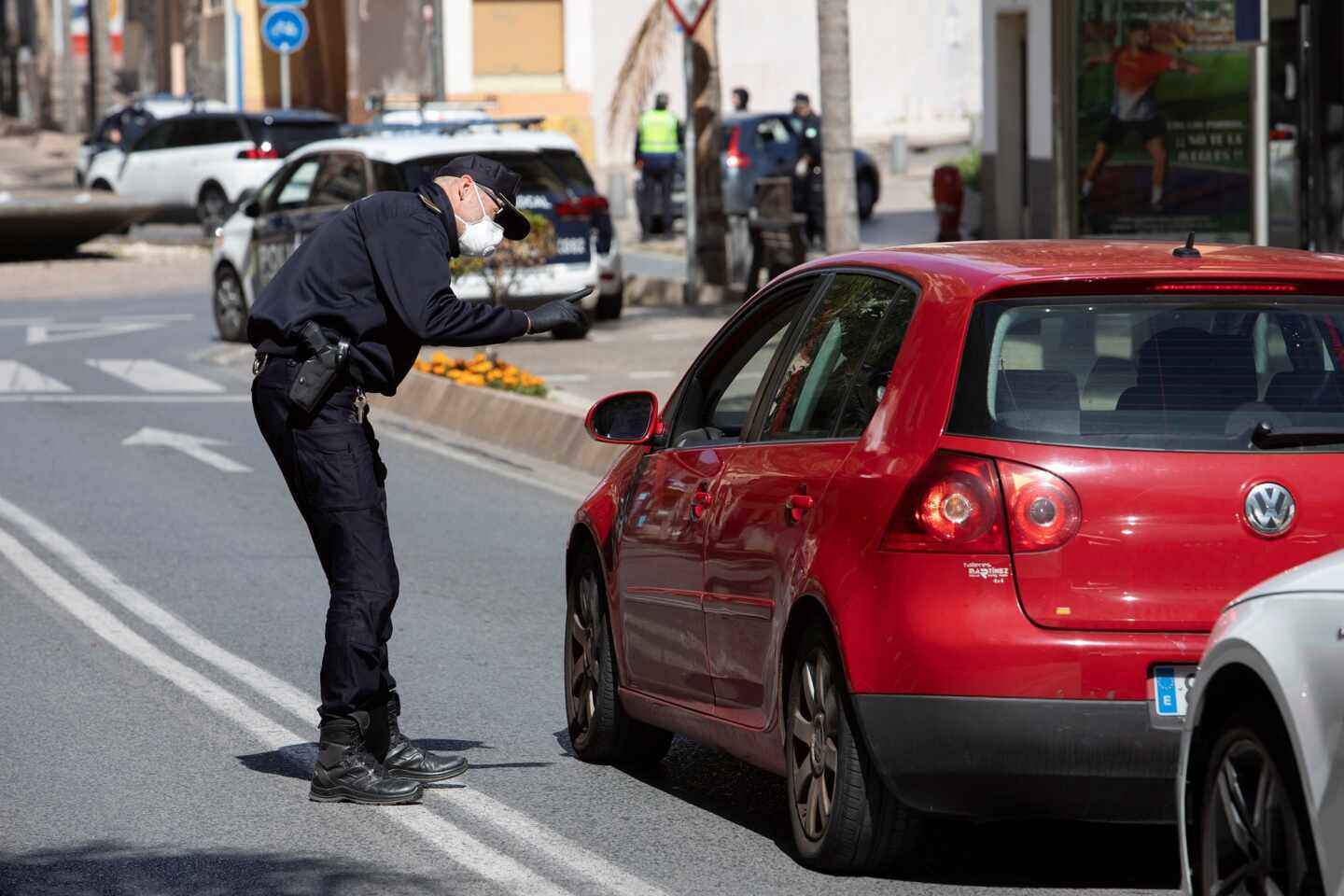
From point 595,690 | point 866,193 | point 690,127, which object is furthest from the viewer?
point 866,193

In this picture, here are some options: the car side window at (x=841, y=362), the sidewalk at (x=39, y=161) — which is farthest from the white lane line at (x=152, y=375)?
the sidewalk at (x=39, y=161)

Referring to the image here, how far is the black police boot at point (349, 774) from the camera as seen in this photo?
6883 millimetres

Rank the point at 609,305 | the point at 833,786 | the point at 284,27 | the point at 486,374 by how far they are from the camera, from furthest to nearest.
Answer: the point at 284,27
the point at 609,305
the point at 486,374
the point at 833,786

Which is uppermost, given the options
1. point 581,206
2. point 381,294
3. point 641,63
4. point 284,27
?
point 284,27

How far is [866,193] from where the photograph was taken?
35688 mm

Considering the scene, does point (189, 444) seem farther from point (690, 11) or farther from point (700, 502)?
point (700, 502)

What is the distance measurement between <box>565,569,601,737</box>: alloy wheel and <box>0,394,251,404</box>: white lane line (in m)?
10.9

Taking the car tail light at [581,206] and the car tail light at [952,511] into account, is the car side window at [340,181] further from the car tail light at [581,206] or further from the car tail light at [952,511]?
the car tail light at [952,511]

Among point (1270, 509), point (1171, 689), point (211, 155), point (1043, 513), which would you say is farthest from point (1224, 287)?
point (211, 155)

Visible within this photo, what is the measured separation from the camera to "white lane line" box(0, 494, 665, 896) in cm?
612

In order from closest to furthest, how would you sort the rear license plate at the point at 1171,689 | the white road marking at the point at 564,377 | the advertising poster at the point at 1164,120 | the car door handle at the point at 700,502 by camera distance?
the rear license plate at the point at 1171,689, the car door handle at the point at 700,502, the white road marking at the point at 564,377, the advertising poster at the point at 1164,120

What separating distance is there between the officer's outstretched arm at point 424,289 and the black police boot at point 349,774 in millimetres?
1067

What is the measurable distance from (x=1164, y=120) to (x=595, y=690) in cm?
1526

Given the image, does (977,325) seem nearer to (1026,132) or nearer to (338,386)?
(338,386)
